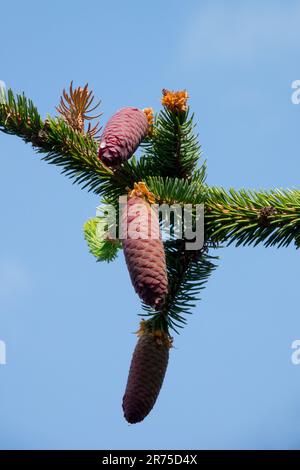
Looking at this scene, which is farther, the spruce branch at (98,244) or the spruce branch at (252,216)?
the spruce branch at (98,244)

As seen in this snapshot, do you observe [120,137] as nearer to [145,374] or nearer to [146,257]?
[146,257]

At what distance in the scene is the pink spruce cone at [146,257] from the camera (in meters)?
2.31

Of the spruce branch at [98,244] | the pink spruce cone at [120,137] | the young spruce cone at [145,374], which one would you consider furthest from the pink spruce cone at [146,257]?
the spruce branch at [98,244]

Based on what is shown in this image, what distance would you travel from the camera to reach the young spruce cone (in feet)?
8.63

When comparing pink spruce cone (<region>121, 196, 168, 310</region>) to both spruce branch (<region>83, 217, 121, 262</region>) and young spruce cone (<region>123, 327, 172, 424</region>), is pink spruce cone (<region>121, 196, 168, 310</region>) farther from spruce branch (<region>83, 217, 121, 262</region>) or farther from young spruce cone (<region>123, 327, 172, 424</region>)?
spruce branch (<region>83, 217, 121, 262</region>)

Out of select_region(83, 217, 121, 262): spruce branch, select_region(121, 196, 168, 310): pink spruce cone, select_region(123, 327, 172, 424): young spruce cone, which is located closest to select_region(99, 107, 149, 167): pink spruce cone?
select_region(121, 196, 168, 310): pink spruce cone

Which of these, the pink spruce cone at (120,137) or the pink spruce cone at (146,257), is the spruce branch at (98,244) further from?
the pink spruce cone at (146,257)

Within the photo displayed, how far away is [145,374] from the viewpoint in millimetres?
2680

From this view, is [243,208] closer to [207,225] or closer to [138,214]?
[207,225]

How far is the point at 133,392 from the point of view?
2652 millimetres

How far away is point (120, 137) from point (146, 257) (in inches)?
21.6

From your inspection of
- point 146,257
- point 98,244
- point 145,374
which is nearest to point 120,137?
point 146,257

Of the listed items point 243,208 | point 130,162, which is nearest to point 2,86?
point 130,162

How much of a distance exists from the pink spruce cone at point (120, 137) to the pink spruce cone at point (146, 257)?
242 millimetres
